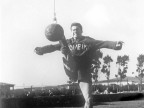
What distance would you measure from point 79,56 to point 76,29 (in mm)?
557

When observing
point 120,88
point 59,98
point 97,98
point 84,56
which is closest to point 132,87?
point 120,88

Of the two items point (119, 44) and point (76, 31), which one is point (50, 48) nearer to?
point (76, 31)

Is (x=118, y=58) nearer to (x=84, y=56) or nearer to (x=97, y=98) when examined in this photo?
(x=97, y=98)

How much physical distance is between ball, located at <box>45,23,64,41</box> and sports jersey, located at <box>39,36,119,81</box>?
169mm

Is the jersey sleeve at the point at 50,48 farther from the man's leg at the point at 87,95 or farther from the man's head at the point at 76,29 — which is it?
the man's leg at the point at 87,95

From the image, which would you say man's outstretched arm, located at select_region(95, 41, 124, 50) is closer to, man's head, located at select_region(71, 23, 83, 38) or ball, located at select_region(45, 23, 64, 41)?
man's head, located at select_region(71, 23, 83, 38)

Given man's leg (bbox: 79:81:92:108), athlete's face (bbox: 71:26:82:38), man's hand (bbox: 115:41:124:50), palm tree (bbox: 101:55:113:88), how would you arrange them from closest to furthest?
man's hand (bbox: 115:41:124:50) < man's leg (bbox: 79:81:92:108) < athlete's face (bbox: 71:26:82:38) < palm tree (bbox: 101:55:113:88)

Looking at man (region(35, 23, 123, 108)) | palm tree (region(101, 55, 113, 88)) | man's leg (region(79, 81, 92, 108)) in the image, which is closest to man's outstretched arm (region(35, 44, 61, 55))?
man (region(35, 23, 123, 108))

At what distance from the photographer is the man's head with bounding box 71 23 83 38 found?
6883 mm

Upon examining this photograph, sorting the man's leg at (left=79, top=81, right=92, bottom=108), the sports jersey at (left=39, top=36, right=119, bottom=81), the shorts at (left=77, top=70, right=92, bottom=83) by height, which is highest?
the sports jersey at (left=39, top=36, right=119, bottom=81)

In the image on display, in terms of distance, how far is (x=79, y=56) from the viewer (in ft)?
22.8

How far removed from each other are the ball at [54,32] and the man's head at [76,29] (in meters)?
0.25

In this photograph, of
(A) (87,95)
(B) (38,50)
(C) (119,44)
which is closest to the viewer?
(C) (119,44)

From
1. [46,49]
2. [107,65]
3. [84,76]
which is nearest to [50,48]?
[46,49]
